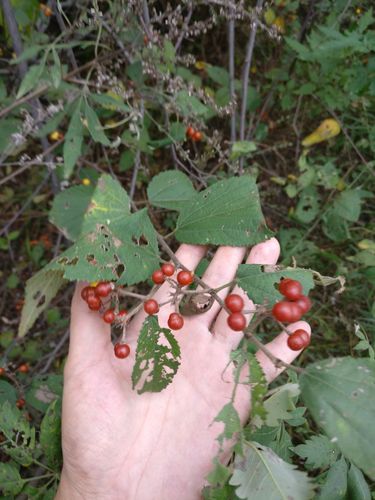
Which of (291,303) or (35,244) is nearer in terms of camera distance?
(291,303)

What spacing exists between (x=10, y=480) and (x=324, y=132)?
309 cm

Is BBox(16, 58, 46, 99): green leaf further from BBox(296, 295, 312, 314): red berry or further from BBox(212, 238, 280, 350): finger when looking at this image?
BBox(296, 295, 312, 314): red berry

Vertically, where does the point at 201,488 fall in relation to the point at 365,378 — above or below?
below

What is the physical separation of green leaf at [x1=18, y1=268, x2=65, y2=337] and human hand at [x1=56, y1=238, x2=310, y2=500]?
103 millimetres

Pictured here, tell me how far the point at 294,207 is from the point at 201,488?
2.37 m

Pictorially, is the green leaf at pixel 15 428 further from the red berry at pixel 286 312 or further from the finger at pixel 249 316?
the red berry at pixel 286 312

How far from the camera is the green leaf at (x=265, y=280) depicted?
1.76m

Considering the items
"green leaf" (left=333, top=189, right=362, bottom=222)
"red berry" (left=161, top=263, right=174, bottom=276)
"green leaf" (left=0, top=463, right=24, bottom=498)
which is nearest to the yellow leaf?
"green leaf" (left=333, top=189, right=362, bottom=222)

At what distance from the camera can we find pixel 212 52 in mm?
3969

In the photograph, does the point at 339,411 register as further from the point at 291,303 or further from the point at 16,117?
the point at 16,117

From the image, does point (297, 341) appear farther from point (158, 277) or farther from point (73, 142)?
point (73, 142)

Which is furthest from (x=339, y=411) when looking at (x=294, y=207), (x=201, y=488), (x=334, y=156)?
(x=334, y=156)

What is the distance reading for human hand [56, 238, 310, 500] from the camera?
1980mm

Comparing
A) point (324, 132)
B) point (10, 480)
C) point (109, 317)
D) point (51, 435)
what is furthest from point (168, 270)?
point (324, 132)
